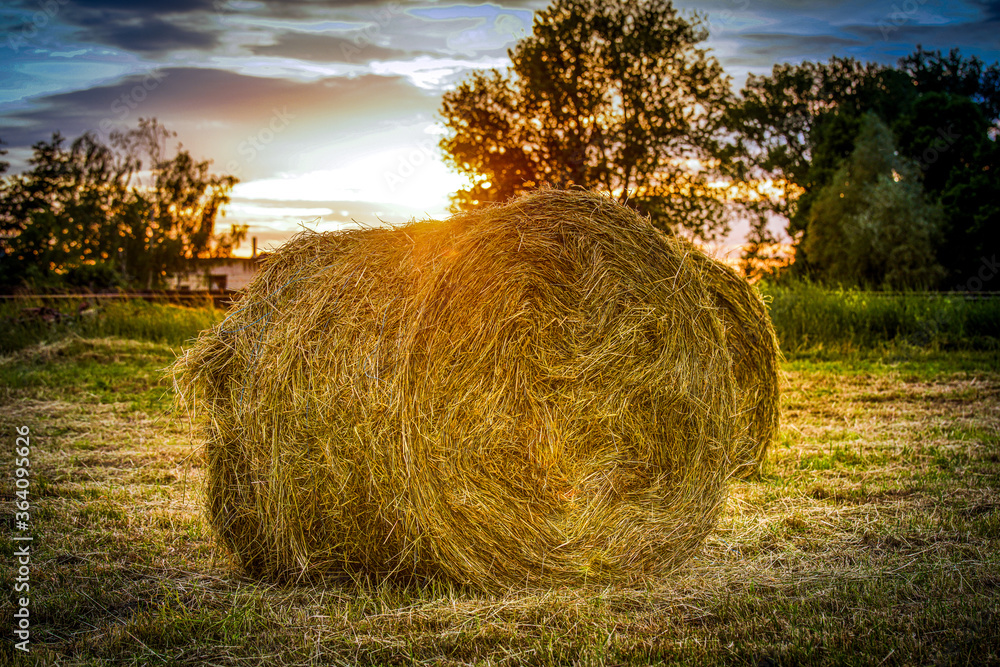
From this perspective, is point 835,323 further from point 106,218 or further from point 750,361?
point 106,218

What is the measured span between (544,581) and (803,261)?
32685 millimetres

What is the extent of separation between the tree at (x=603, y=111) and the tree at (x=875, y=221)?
5.29m

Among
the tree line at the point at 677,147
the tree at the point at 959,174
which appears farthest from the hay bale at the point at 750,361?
the tree at the point at 959,174

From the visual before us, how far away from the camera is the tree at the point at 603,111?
85.6ft

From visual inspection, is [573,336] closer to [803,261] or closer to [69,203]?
[803,261]

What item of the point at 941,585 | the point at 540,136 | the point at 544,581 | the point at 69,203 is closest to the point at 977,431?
the point at 941,585

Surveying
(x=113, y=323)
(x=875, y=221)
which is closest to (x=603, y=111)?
(x=875, y=221)

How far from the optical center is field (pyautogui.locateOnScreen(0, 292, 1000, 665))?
2994 millimetres

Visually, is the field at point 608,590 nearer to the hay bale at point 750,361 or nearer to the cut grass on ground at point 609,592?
the cut grass on ground at point 609,592

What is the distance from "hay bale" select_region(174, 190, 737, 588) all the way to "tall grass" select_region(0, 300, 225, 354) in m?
9.26

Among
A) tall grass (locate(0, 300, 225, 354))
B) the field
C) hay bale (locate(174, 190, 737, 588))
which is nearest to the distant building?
tall grass (locate(0, 300, 225, 354))

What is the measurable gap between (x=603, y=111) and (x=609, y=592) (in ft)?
82.9

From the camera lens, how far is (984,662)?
2840 millimetres

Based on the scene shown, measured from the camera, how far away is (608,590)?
367 centimetres
